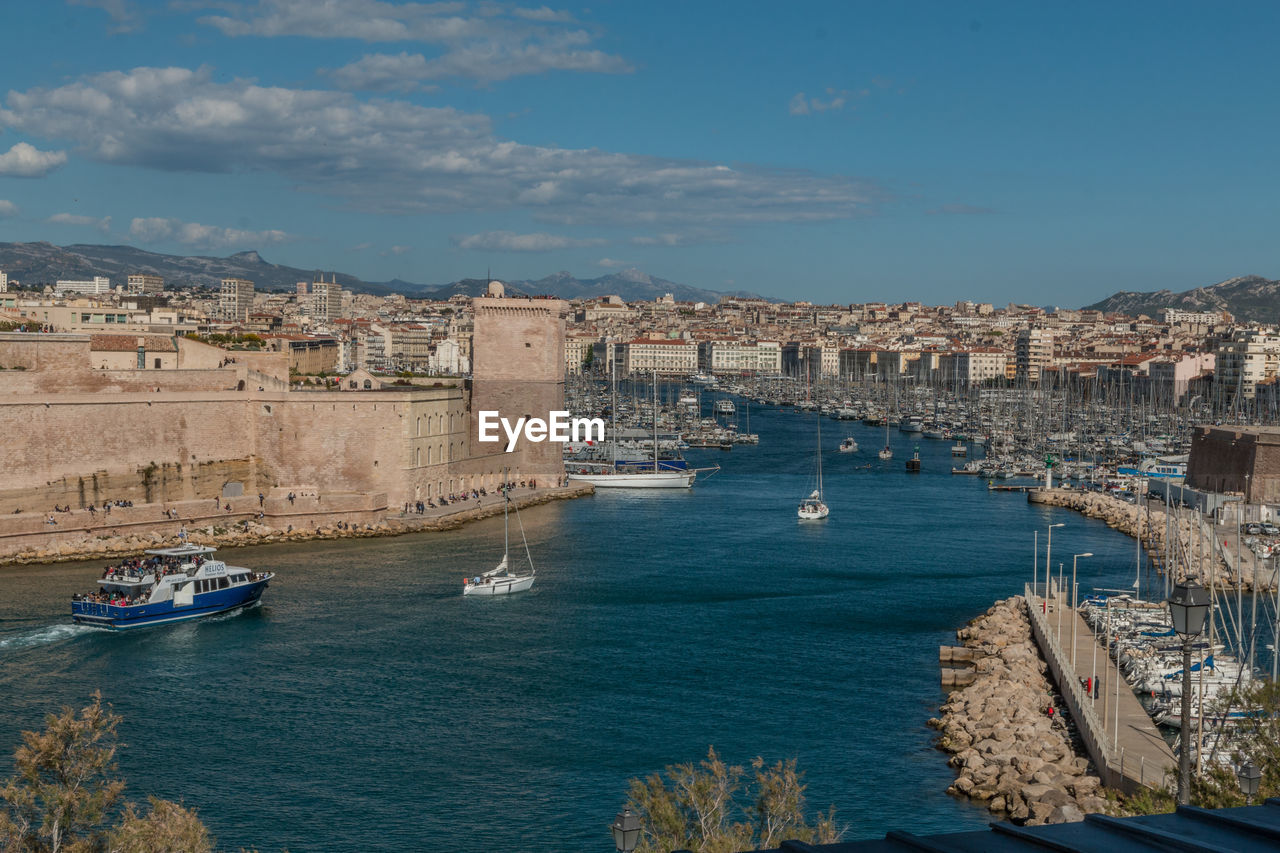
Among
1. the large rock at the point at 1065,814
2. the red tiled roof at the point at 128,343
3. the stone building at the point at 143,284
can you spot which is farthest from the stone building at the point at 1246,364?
the stone building at the point at 143,284

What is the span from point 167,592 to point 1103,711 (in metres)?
Answer: 9.44

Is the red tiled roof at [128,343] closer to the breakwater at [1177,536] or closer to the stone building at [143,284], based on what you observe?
the breakwater at [1177,536]

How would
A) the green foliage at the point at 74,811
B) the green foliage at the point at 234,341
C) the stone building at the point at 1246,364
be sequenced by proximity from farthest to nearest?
1. the stone building at the point at 1246,364
2. the green foliage at the point at 234,341
3. the green foliage at the point at 74,811

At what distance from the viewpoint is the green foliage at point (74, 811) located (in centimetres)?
524

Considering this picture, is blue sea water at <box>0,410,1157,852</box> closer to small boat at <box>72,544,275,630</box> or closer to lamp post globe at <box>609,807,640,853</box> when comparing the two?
small boat at <box>72,544,275,630</box>

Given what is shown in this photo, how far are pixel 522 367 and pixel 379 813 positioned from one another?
1752 cm

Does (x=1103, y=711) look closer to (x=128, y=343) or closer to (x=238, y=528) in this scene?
(x=238, y=528)

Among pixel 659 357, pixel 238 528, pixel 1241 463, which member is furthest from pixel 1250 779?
pixel 659 357

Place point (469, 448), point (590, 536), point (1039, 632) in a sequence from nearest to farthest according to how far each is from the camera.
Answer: point (1039, 632)
point (590, 536)
point (469, 448)

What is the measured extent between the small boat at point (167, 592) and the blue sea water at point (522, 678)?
0.23 m

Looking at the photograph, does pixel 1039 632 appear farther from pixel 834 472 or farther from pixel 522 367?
pixel 834 472

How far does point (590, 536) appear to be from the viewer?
69.3 ft

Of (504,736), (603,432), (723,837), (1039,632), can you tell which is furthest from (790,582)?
(603,432)

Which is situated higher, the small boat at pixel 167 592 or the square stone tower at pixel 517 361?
the square stone tower at pixel 517 361
